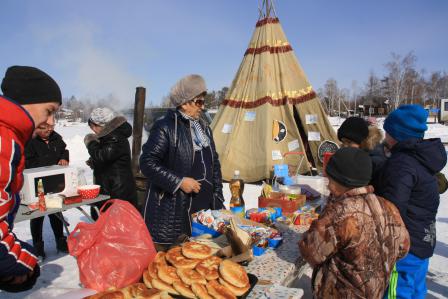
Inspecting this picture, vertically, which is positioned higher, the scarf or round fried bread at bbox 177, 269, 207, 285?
the scarf

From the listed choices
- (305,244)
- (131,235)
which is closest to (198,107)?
(131,235)

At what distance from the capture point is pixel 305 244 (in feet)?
5.22

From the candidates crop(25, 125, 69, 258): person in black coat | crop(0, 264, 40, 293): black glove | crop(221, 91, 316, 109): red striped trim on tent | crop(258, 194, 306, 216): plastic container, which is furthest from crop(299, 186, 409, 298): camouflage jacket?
crop(221, 91, 316, 109): red striped trim on tent

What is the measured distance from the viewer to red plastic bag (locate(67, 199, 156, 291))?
149 centimetres

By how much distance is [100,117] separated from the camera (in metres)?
3.69

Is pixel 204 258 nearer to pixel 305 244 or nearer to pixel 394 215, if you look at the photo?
pixel 305 244

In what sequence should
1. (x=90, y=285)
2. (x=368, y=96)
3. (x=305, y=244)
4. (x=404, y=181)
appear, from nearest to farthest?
(x=90, y=285) < (x=305, y=244) < (x=404, y=181) < (x=368, y=96)

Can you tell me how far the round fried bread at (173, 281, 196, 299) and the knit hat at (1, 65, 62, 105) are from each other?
3.14 feet

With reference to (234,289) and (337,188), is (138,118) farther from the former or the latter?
(234,289)

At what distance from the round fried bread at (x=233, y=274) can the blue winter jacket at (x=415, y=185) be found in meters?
1.06

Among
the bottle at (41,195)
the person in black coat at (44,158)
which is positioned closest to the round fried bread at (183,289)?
the bottle at (41,195)

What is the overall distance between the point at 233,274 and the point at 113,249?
0.63 metres

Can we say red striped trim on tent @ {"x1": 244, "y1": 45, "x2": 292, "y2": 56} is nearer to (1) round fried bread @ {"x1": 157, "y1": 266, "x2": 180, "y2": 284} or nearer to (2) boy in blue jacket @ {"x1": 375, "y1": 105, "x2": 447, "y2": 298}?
(2) boy in blue jacket @ {"x1": 375, "y1": 105, "x2": 447, "y2": 298}

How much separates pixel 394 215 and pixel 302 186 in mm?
1672
